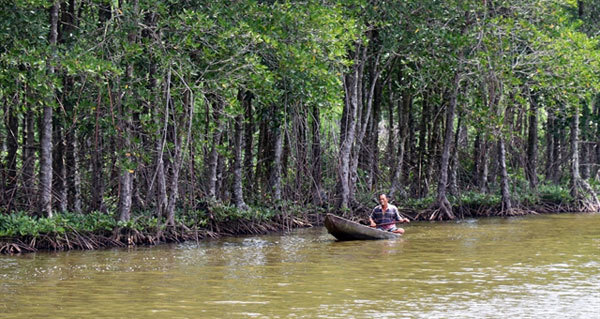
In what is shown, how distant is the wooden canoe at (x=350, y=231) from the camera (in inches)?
781

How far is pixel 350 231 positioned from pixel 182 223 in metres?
3.54

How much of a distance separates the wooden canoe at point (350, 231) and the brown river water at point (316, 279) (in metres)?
0.31

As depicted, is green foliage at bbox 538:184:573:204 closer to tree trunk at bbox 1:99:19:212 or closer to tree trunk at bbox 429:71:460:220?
tree trunk at bbox 429:71:460:220

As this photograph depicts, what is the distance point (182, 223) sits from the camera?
775 inches

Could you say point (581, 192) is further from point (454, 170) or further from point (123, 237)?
point (123, 237)

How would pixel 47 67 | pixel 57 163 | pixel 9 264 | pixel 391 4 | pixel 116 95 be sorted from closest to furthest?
pixel 9 264, pixel 47 67, pixel 116 95, pixel 57 163, pixel 391 4

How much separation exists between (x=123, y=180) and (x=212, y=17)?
376cm

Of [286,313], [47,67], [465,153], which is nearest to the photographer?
[286,313]

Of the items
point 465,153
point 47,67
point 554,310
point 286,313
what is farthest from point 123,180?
point 465,153

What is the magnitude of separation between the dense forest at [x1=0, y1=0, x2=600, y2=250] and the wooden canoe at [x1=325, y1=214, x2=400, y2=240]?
207 cm

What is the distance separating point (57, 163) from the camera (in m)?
20.6

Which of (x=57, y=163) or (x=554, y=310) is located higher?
(x=57, y=163)

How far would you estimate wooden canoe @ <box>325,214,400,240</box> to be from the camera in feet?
65.1

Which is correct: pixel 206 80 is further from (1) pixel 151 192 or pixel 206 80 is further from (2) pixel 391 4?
(2) pixel 391 4
